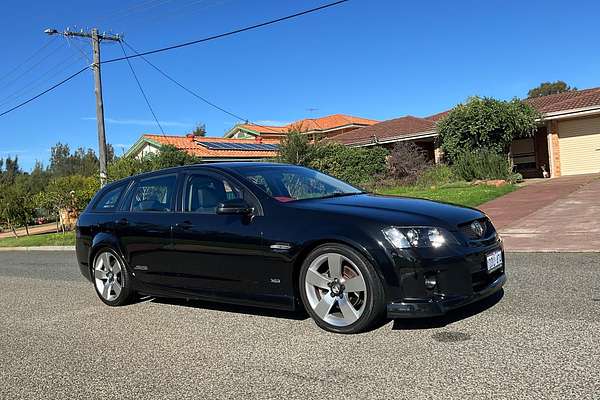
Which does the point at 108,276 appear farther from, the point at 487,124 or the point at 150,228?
the point at 487,124

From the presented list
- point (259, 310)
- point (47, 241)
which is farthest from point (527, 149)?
point (259, 310)

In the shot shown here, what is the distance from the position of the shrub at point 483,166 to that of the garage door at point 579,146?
325 cm

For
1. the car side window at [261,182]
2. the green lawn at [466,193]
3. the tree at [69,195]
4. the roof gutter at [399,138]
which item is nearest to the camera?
the car side window at [261,182]

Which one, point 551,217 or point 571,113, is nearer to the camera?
point 551,217

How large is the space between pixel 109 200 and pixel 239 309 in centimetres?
230

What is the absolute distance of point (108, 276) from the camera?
22.5 feet

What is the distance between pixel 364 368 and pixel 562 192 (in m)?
14.5

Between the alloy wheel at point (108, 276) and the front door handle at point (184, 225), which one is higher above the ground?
the front door handle at point (184, 225)

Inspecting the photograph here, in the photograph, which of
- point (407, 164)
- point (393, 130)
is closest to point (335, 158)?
point (407, 164)

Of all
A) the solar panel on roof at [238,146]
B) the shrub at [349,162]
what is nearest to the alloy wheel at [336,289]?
the shrub at [349,162]

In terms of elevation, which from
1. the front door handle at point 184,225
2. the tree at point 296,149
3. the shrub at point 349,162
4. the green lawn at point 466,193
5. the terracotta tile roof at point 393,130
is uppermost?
the terracotta tile roof at point 393,130

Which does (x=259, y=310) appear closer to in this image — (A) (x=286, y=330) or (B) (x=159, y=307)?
(A) (x=286, y=330)

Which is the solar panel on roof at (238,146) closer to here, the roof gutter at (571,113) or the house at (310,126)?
the house at (310,126)

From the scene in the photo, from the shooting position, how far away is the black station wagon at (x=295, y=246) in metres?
4.50
